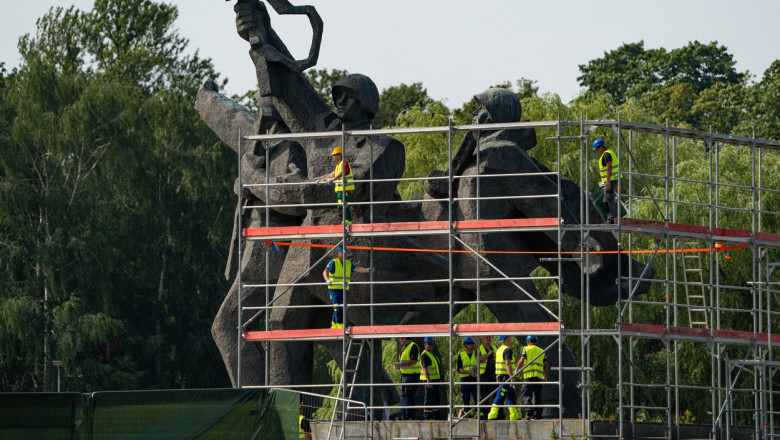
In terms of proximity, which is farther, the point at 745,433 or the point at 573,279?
the point at 573,279

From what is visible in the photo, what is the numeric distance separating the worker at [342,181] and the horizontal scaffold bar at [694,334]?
413cm

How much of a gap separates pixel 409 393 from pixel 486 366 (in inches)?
53.4

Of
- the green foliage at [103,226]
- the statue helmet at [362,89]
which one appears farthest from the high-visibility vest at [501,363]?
the green foliage at [103,226]

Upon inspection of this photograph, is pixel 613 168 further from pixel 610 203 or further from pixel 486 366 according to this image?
pixel 486 366

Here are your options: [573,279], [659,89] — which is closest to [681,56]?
[659,89]

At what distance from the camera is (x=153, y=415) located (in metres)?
17.2

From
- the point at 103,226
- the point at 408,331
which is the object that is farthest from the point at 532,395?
the point at 103,226

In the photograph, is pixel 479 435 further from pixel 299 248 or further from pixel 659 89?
pixel 659 89

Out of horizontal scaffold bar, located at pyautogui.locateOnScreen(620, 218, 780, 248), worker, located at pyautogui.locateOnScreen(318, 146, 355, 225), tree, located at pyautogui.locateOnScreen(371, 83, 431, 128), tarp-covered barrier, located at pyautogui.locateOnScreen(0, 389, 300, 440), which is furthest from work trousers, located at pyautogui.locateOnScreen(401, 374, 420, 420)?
tree, located at pyautogui.locateOnScreen(371, 83, 431, 128)

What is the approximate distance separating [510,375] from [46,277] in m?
20.5

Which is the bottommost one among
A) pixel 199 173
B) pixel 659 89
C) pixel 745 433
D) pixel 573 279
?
pixel 745 433

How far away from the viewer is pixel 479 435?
20750 mm

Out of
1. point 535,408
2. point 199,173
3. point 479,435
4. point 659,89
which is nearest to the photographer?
point 479,435

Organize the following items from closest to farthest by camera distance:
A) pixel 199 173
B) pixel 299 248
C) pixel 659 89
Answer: pixel 299 248, pixel 199 173, pixel 659 89
